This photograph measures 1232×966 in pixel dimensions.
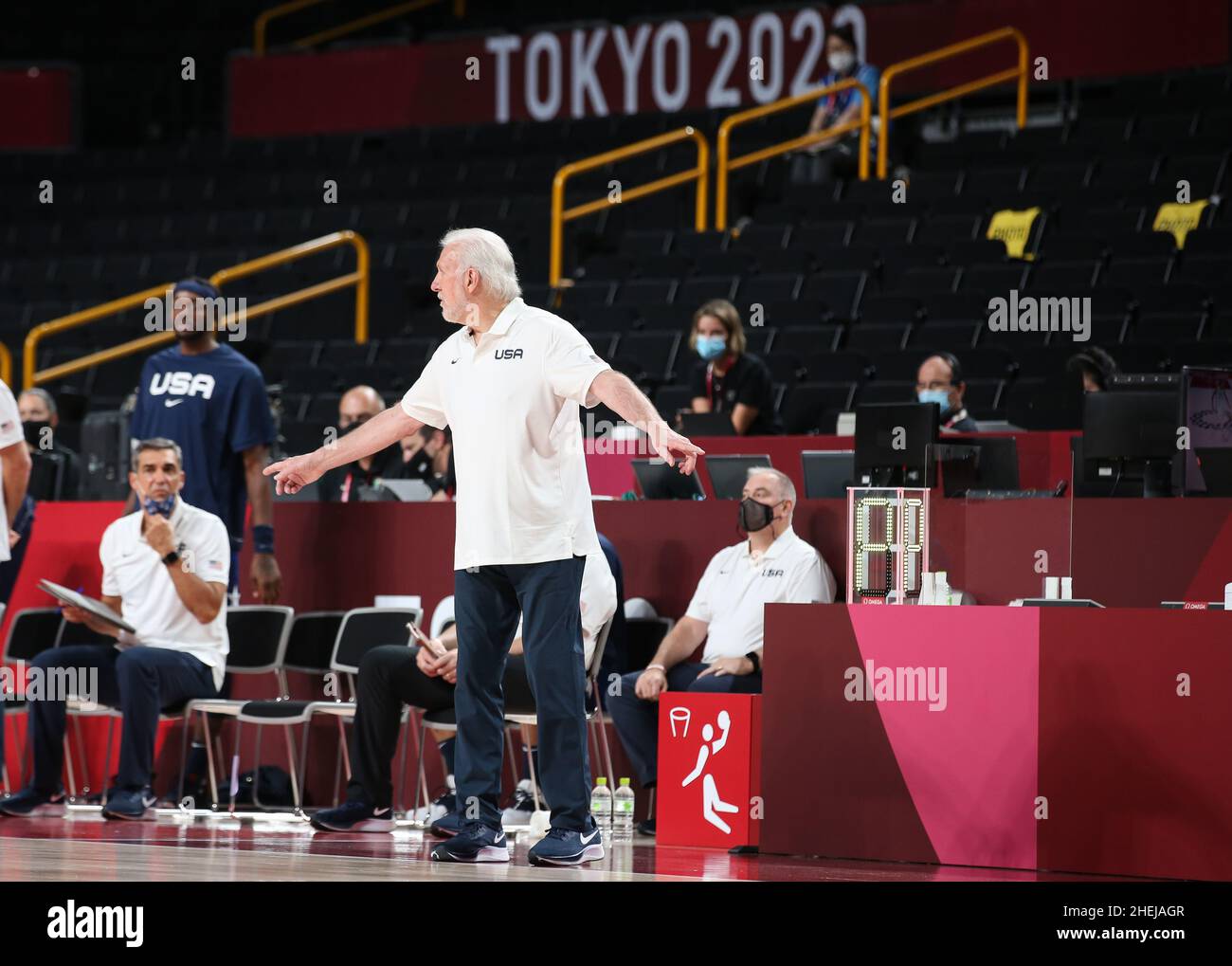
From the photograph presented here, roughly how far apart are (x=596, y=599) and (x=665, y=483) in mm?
1241

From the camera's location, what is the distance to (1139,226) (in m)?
10.8

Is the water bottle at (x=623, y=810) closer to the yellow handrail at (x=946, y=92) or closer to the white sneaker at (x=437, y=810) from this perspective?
the white sneaker at (x=437, y=810)

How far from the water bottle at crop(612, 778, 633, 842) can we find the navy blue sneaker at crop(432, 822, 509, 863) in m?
1.56

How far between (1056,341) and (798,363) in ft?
4.46

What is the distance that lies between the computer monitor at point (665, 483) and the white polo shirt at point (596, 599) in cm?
106

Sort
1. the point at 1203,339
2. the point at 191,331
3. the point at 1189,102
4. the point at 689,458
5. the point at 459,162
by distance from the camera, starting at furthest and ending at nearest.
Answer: the point at 459,162 < the point at 1189,102 < the point at 1203,339 < the point at 191,331 < the point at 689,458

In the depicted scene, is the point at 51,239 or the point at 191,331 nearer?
the point at 191,331

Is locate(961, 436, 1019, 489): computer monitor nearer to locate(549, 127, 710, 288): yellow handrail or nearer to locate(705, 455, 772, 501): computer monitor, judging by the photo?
locate(705, 455, 772, 501): computer monitor

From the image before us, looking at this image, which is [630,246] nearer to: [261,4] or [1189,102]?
[1189,102]

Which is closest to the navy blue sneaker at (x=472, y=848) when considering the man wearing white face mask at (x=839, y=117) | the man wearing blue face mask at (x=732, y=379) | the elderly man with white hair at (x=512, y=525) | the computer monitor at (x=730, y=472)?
the elderly man with white hair at (x=512, y=525)

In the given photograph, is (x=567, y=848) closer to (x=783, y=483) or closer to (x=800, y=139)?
(x=783, y=483)

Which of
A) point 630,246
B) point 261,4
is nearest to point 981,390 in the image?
point 630,246

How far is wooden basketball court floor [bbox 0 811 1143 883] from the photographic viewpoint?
14.6 feet

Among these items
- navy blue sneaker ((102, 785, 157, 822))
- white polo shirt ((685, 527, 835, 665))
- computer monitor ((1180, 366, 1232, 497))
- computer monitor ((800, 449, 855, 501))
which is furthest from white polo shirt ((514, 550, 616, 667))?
computer monitor ((1180, 366, 1232, 497))
